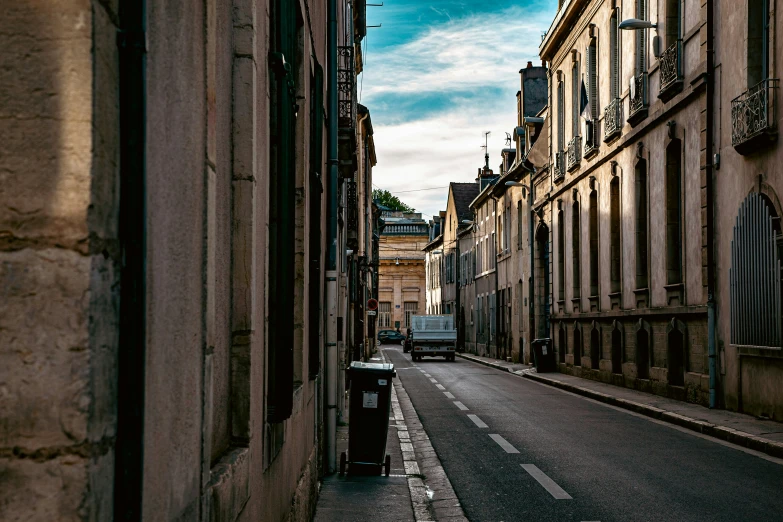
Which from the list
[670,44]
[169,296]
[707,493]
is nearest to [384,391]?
[707,493]

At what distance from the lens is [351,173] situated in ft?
59.1

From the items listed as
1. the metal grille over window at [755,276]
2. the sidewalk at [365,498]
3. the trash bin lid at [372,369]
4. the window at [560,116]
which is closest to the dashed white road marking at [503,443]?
the sidewalk at [365,498]

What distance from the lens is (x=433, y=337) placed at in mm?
44781

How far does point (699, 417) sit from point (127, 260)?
1476 cm

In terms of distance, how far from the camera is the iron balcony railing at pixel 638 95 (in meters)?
22.3

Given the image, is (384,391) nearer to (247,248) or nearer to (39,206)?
(247,248)

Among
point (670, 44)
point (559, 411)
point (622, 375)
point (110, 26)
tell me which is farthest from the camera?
point (622, 375)

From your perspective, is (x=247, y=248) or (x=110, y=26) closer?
(x=110, y=26)

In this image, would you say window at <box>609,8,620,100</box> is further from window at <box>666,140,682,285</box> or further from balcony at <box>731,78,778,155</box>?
balcony at <box>731,78,778,155</box>

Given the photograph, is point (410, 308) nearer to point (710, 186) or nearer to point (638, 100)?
point (638, 100)

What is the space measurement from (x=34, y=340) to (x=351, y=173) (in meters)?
→ 16.5

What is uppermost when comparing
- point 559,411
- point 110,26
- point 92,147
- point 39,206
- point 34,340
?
point 110,26

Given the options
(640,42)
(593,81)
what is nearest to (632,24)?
(640,42)

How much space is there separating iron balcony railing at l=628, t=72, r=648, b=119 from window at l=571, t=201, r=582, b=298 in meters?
7.49
